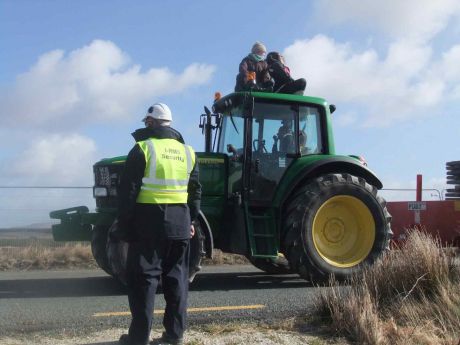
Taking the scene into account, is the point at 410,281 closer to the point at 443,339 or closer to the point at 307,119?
the point at 443,339

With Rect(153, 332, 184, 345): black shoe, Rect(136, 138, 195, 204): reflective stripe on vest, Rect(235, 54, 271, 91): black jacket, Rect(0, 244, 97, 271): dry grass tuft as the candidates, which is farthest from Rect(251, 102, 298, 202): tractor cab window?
Rect(0, 244, 97, 271): dry grass tuft

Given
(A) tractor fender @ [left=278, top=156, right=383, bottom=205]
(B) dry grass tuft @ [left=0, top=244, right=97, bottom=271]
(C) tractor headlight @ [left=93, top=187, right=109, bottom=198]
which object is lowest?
(B) dry grass tuft @ [left=0, top=244, right=97, bottom=271]

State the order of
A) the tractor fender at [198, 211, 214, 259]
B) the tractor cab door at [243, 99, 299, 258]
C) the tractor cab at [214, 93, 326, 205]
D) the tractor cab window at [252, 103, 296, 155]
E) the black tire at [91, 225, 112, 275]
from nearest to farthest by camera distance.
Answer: the tractor fender at [198, 211, 214, 259] < the black tire at [91, 225, 112, 275] < the tractor cab door at [243, 99, 299, 258] < the tractor cab at [214, 93, 326, 205] < the tractor cab window at [252, 103, 296, 155]

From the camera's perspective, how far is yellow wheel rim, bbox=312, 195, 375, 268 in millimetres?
7816

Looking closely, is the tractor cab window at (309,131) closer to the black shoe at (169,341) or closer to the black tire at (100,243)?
the black tire at (100,243)

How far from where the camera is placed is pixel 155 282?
4.49 m

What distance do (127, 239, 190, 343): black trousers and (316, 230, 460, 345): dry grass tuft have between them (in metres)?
1.26

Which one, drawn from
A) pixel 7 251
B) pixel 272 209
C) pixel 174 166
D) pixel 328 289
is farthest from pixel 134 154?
pixel 7 251

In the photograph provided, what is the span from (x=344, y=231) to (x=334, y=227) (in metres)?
0.14

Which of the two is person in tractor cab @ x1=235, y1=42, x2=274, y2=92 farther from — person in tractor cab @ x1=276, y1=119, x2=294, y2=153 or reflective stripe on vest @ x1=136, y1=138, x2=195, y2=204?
reflective stripe on vest @ x1=136, y1=138, x2=195, y2=204

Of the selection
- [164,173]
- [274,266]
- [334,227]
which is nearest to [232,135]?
[334,227]

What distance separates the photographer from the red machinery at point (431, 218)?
10875 mm

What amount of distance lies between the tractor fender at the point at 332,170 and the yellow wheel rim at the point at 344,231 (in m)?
0.41

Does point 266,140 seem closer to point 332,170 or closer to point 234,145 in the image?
point 234,145
